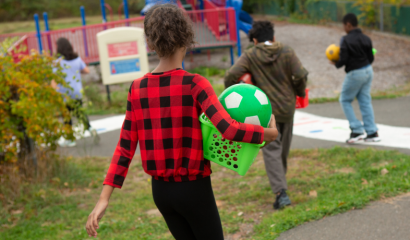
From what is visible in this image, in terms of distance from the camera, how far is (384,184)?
4477 mm

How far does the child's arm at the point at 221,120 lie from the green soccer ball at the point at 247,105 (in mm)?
166

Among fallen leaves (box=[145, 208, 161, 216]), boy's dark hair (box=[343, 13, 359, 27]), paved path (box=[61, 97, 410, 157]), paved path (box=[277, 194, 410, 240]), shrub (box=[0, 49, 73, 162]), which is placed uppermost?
boy's dark hair (box=[343, 13, 359, 27])

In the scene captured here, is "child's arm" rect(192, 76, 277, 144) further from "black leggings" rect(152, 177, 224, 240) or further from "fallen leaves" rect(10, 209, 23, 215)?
"fallen leaves" rect(10, 209, 23, 215)

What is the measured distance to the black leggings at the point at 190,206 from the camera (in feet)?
7.19

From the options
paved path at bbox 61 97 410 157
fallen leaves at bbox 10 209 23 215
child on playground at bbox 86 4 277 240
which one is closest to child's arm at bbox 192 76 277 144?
child on playground at bbox 86 4 277 240

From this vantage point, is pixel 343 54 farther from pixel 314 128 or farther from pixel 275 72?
pixel 275 72

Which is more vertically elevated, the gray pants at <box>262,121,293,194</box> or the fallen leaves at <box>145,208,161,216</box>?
the gray pants at <box>262,121,293,194</box>

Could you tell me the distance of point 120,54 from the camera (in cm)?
1052

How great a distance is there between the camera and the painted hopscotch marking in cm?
641

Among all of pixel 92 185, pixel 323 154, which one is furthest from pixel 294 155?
pixel 92 185

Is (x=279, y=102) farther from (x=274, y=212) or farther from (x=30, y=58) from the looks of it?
(x=30, y=58)

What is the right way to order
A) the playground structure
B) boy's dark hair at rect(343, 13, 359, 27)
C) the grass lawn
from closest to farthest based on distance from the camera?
the grass lawn, boy's dark hair at rect(343, 13, 359, 27), the playground structure

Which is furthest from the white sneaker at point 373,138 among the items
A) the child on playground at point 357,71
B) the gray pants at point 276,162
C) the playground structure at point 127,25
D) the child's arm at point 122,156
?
the playground structure at point 127,25

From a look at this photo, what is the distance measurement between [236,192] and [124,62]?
6.18 meters
